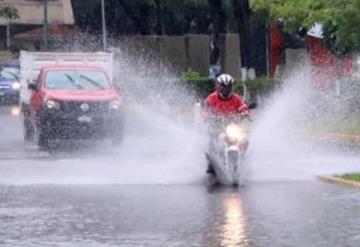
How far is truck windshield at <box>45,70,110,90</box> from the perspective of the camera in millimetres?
29219

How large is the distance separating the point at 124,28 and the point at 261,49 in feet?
42.6

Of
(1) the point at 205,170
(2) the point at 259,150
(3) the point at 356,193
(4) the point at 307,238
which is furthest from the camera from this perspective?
(2) the point at 259,150

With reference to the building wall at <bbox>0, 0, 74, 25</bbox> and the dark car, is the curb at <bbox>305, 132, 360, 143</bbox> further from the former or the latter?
the building wall at <bbox>0, 0, 74, 25</bbox>

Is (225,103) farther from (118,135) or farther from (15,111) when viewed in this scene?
(15,111)

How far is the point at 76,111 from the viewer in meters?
28.3

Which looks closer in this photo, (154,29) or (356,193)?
(356,193)

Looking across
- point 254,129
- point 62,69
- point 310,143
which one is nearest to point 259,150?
point 254,129

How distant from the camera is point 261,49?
64250 mm

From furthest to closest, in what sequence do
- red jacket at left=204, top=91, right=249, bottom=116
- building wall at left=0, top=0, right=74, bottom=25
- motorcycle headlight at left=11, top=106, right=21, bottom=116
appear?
building wall at left=0, top=0, right=74, bottom=25
motorcycle headlight at left=11, top=106, right=21, bottom=116
red jacket at left=204, top=91, right=249, bottom=116

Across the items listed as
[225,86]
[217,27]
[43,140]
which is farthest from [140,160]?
[217,27]

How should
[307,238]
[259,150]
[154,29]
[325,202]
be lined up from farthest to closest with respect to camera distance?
[154,29]
[259,150]
[325,202]
[307,238]

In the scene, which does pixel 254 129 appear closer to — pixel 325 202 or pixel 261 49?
pixel 325 202

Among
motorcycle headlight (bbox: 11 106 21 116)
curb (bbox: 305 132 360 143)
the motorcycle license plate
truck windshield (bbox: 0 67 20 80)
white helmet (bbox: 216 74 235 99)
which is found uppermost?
white helmet (bbox: 216 74 235 99)

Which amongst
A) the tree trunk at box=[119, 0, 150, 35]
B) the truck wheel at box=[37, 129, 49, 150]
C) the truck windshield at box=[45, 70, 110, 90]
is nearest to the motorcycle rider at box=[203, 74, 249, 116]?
the truck wheel at box=[37, 129, 49, 150]
